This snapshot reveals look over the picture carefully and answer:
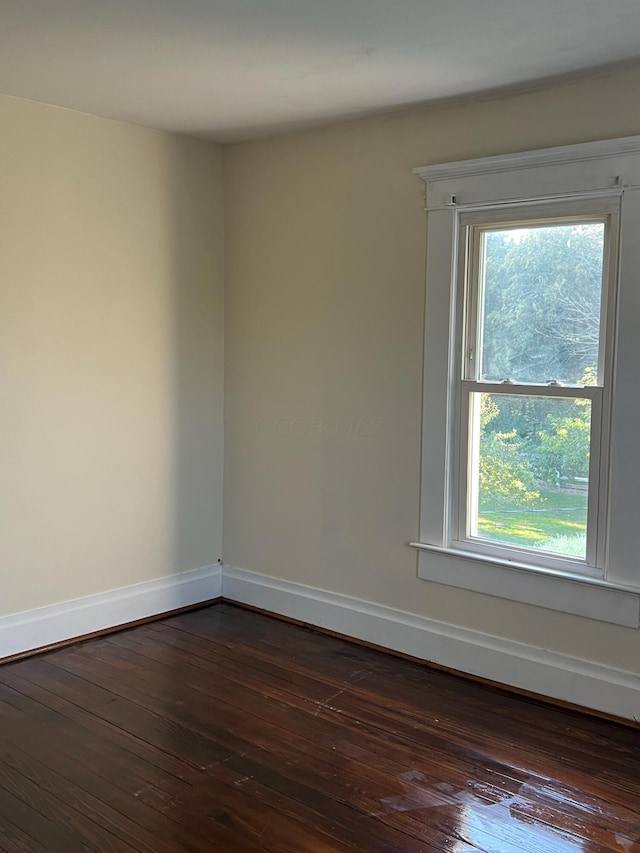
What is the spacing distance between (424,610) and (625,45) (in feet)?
8.01

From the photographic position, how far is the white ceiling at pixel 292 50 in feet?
8.20

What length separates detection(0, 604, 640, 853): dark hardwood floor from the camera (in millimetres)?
2395

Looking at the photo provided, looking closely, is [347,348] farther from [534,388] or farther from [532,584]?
[532,584]

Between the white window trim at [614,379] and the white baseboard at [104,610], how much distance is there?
138 centimetres

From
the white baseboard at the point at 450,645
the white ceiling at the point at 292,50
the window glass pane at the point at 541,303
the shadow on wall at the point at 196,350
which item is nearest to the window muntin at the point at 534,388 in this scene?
the window glass pane at the point at 541,303

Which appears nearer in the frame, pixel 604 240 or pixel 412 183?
pixel 604 240

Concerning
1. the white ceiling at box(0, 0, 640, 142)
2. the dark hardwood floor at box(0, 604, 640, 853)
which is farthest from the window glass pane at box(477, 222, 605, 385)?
the dark hardwood floor at box(0, 604, 640, 853)

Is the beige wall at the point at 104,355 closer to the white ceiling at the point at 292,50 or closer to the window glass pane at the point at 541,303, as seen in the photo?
the white ceiling at the point at 292,50

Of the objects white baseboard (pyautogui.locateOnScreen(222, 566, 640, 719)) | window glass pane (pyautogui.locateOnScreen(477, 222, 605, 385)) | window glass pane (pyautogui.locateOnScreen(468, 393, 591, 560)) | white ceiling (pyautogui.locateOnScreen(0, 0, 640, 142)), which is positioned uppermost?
white ceiling (pyautogui.locateOnScreen(0, 0, 640, 142))

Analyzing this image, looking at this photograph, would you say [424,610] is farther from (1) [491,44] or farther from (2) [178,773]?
(1) [491,44]

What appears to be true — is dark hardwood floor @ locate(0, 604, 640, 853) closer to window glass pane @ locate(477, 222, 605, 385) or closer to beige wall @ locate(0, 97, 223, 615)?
beige wall @ locate(0, 97, 223, 615)

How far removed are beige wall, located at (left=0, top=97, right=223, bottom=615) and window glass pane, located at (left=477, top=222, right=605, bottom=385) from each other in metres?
1.65

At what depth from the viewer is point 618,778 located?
2.71 metres

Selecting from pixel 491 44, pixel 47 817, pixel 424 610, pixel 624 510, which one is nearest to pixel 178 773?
pixel 47 817
